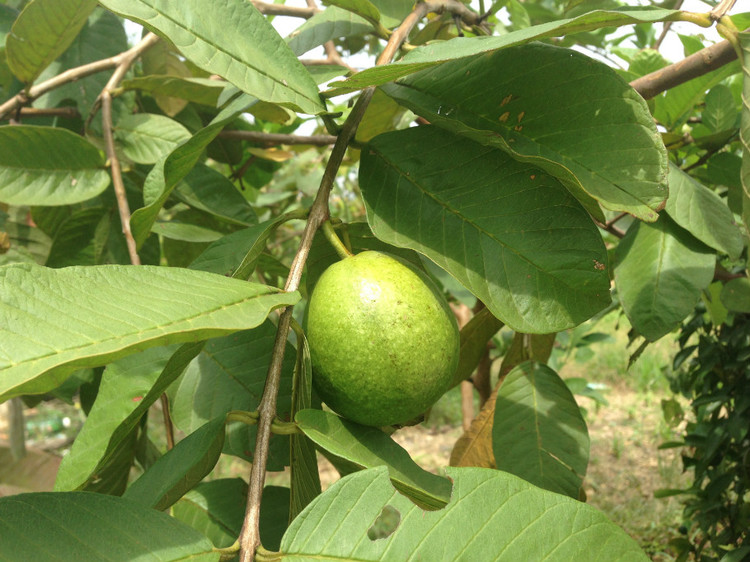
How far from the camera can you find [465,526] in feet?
1.69

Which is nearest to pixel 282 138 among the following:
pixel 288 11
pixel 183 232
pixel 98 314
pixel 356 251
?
pixel 288 11

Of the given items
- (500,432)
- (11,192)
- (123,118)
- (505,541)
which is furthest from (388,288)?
(123,118)

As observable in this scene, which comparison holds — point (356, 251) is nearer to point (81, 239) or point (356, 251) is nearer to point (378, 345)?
point (378, 345)

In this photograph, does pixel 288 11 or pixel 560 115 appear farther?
pixel 288 11

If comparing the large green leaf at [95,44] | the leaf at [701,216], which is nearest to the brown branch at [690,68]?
the leaf at [701,216]

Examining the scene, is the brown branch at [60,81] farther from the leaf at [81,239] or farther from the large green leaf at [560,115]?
the large green leaf at [560,115]

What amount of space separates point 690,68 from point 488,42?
0.41 metres

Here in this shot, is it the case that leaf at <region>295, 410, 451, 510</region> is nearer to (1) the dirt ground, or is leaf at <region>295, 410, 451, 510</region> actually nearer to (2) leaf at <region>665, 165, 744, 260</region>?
(2) leaf at <region>665, 165, 744, 260</region>

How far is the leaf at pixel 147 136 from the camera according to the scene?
119cm

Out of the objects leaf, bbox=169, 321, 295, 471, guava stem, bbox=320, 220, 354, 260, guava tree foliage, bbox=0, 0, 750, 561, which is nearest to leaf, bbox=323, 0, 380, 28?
guava tree foliage, bbox=0, 0, 750, 561

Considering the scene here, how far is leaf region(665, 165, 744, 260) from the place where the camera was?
0.90 meters

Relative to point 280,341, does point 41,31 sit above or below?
above

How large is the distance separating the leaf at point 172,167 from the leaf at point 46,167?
1.18 ft

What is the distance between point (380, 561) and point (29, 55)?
1.08m
